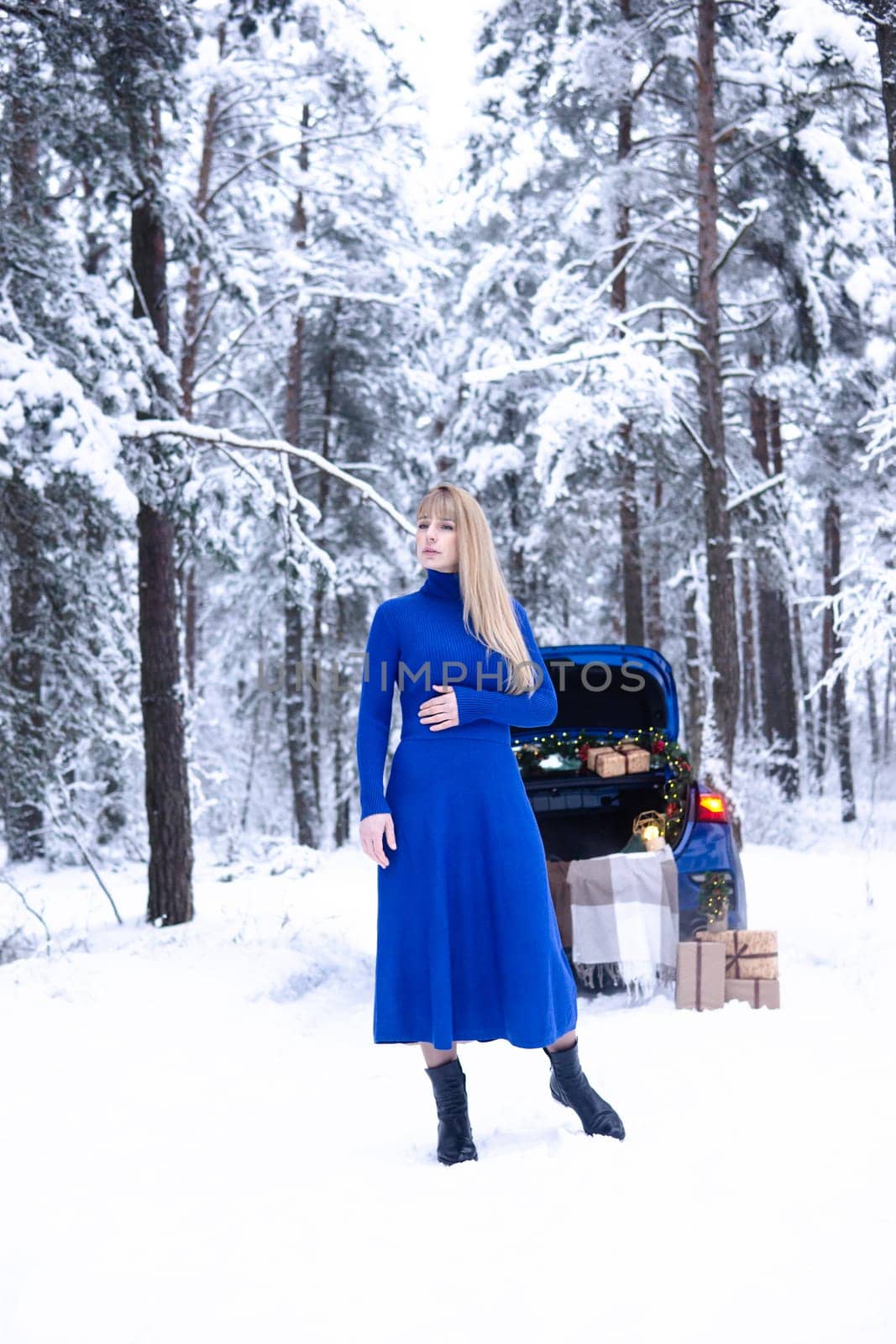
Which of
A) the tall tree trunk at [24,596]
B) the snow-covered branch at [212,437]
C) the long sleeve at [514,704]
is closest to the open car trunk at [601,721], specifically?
the snow-covered branch at [212,437]

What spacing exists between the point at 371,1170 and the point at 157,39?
7.52m

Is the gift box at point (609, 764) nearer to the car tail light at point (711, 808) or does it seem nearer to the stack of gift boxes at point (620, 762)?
the stack of gift boxes at point (620, 762)

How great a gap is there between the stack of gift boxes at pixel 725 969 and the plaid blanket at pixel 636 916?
0.18 metres

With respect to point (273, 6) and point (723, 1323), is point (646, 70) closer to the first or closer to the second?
point (273, 6)

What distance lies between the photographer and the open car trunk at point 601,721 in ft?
21.3

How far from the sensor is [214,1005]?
583 centimetres

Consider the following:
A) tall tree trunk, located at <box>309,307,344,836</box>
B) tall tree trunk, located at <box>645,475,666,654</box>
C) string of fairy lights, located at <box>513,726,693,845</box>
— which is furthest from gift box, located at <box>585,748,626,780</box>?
tall tree trunk, located at <box>645,475,666,654</box>

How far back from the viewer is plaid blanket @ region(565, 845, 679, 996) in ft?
18.6

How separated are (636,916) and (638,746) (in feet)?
4.08

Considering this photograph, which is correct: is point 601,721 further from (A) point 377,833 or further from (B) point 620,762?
(A) point 377,833

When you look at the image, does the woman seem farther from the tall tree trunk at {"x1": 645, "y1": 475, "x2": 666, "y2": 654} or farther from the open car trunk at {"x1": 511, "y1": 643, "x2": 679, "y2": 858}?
the tall tree trunk at {"x1": 645, "y1": 475, "x2": 666, "y2": 654}

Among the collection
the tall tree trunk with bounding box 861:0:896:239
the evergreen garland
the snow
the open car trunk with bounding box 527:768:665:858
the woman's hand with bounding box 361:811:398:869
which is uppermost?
the tall tree trunk with bounding box 861:0:896:239

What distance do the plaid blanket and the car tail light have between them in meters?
0.27

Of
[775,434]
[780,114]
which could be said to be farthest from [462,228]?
[780,114]
